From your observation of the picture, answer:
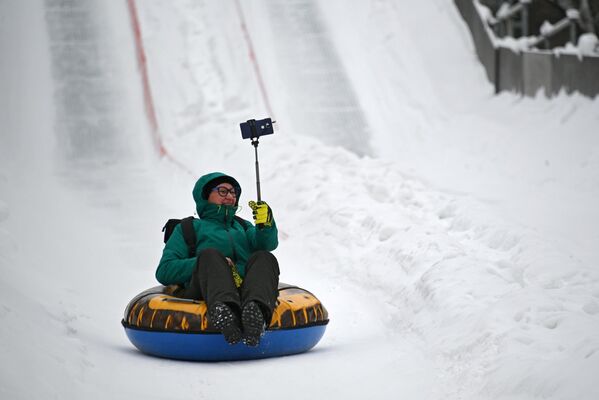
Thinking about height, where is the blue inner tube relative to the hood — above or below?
below

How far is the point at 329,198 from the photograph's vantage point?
8906 millimetres

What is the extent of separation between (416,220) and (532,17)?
378 inches

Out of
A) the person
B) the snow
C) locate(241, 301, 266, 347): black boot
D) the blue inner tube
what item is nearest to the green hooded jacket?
the person

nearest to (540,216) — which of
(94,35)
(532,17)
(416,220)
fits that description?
(416,220)

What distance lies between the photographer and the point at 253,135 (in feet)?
19.4

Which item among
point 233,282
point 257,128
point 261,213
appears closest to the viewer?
point 233,282

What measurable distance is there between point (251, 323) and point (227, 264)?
373mm

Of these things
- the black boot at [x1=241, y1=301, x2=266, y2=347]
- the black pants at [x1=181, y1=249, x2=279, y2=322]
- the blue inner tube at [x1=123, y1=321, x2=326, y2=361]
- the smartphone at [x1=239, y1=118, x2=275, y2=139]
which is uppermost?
the smartphone at [x1=239, y1=118, x2=275, y2=139]

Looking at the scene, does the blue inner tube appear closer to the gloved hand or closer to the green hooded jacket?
the green hooded jacket

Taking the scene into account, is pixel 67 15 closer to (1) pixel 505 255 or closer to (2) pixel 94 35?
(2) pixel 94 35

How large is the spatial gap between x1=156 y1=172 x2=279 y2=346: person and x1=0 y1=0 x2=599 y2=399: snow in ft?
0.92

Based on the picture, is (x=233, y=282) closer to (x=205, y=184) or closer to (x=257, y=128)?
(x=205, y=184)

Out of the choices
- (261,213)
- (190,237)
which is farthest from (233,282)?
(190,237)

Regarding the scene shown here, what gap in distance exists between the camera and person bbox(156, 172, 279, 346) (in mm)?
4820
